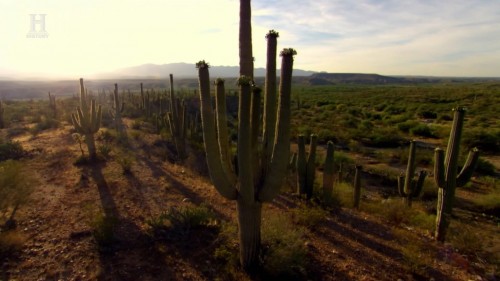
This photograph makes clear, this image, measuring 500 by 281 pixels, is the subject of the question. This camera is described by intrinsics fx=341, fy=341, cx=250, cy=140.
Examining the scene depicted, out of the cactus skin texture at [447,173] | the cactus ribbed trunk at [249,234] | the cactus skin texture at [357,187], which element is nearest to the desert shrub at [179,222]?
the cactus ribbed trunk at [249,234]

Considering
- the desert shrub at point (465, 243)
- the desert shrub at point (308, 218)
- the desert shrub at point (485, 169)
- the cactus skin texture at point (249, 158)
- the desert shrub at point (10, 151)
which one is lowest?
the desert shrub at point (485, 169)

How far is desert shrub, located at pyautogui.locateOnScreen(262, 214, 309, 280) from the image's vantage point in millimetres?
5723

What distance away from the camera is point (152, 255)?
6488mm

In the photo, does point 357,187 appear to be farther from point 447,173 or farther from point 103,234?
point 103,234

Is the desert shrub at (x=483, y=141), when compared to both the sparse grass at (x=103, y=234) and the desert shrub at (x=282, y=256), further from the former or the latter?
the sparse grass at (x=103, y=234)

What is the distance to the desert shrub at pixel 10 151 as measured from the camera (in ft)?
43.9

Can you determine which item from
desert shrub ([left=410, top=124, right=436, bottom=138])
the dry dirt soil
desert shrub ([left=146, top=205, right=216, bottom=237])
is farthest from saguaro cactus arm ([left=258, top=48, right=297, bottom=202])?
desert shrub ([left=410, top=124, right=436, bottom=138])

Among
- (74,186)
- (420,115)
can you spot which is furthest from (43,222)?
(420,115)

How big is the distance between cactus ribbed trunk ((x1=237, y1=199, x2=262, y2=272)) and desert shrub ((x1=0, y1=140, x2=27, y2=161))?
38.8ft

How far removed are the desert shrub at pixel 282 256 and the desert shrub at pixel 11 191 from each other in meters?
5.99

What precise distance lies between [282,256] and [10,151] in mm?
12921

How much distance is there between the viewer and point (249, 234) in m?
5.85

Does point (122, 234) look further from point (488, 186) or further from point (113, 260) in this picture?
point (488, 186)

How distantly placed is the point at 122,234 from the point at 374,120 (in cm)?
3126
